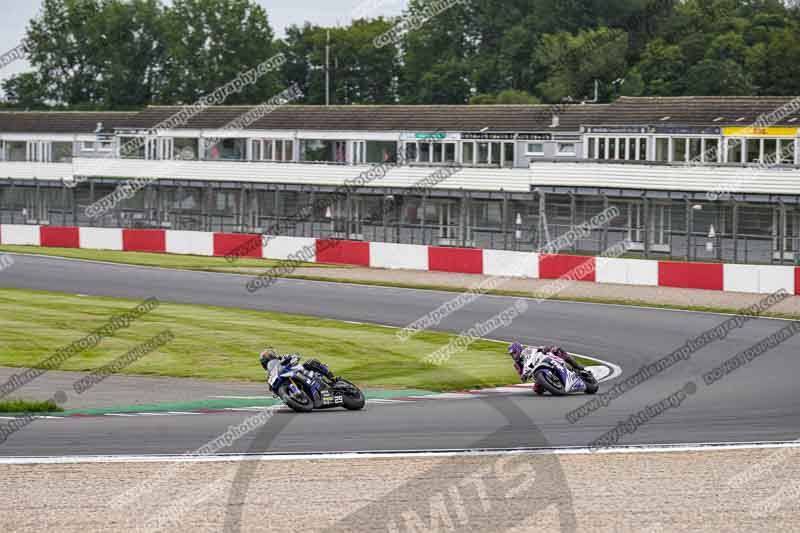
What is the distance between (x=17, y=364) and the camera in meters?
24.9

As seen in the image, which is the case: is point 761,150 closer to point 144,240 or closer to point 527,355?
point 144,240

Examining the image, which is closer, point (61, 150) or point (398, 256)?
point (398, 256)

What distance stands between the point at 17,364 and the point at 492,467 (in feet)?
39.5

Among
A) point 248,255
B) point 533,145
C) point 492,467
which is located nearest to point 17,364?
point 492,467

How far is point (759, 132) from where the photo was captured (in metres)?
49.0

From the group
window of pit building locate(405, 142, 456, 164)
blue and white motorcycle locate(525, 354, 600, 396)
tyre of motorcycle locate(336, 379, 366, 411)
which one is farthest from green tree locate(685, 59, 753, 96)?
tyre of motorcycle locate(336, 379, 366, 411)

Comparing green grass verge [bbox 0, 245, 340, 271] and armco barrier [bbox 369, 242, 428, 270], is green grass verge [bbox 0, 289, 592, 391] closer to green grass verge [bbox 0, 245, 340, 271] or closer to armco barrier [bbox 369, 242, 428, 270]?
armco barrier [bbox 369, 242, 428, 270]

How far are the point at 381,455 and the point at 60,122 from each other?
7220 cm

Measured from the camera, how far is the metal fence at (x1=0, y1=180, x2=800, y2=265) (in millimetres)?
45656

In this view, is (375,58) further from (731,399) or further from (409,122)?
(731,399)

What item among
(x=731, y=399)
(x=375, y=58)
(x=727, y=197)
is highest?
(x=375, y=58)

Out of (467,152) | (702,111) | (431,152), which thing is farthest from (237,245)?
(702,111)

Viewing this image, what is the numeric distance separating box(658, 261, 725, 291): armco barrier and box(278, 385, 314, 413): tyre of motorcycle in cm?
2195

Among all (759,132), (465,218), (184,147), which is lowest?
(465,218)
